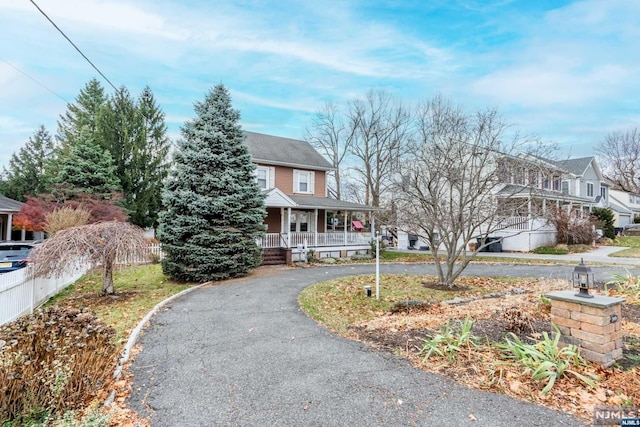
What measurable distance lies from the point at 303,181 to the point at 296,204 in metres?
4.55

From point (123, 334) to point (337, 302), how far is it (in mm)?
5146

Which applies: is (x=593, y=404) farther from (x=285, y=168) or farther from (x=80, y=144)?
(x=80, y=144)

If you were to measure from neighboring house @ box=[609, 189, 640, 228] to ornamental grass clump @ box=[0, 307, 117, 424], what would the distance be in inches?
2186

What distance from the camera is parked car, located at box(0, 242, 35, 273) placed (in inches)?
408

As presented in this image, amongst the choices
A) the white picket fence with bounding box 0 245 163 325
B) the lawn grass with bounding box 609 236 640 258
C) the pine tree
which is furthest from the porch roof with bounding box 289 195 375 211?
the lawn grass with bounding box 609 236 640 258

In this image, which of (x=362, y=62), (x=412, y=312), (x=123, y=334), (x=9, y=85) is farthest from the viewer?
(x=362, y=62)

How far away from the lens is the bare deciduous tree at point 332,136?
3503 centimetres

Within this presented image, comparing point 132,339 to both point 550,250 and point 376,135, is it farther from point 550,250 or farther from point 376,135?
point 376,135

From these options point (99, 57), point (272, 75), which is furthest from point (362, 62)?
point (99, 57)

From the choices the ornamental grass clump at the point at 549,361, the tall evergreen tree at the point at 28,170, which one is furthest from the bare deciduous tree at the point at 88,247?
the tall evergreen tree at the point at 28,170

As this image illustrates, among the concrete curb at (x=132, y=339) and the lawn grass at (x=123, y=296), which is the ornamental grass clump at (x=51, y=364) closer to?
the concrete curb at (x=132, y=339)

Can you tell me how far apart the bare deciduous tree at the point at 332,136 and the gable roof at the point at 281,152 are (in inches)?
414

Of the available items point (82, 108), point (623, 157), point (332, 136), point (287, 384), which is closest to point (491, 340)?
point (287, 384)

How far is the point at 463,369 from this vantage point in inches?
181
